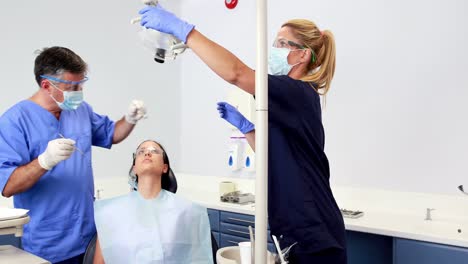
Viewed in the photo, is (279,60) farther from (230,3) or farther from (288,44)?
(230,3)

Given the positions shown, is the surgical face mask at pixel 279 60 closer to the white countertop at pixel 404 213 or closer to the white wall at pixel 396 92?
the white countertop at pixel 404 213

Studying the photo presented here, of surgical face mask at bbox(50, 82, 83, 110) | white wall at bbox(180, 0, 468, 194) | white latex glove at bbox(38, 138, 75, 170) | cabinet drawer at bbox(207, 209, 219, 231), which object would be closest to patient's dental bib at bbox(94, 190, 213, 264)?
white latex glove at bbox(38, 138, 75, 170)

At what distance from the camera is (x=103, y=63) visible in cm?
306

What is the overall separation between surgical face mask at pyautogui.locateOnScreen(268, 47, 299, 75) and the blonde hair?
7cm

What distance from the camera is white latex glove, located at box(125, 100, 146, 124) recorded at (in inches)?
79.2

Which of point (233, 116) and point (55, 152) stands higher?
point (233, 116)

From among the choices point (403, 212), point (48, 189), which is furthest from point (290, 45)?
point (403, 212)

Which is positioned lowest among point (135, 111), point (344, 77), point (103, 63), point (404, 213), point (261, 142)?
point (404, 213)

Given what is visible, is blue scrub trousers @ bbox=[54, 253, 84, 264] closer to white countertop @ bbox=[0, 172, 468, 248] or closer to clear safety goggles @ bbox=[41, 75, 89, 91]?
clear safety goggles @ bbox=[41, 75, 89, 91]

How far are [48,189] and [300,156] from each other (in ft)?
3.56

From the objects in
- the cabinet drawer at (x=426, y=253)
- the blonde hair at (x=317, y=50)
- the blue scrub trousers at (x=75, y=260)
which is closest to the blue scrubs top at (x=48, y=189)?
the blue scrub trousers at (x=75, y=260)

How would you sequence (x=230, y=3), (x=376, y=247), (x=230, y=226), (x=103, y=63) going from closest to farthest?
(x=376, y=247) → (x=230, y=226) → (x=103, y=63) → (x=230, y=3)

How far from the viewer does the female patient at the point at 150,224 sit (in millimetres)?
1668

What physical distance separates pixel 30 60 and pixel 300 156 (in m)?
2.20
